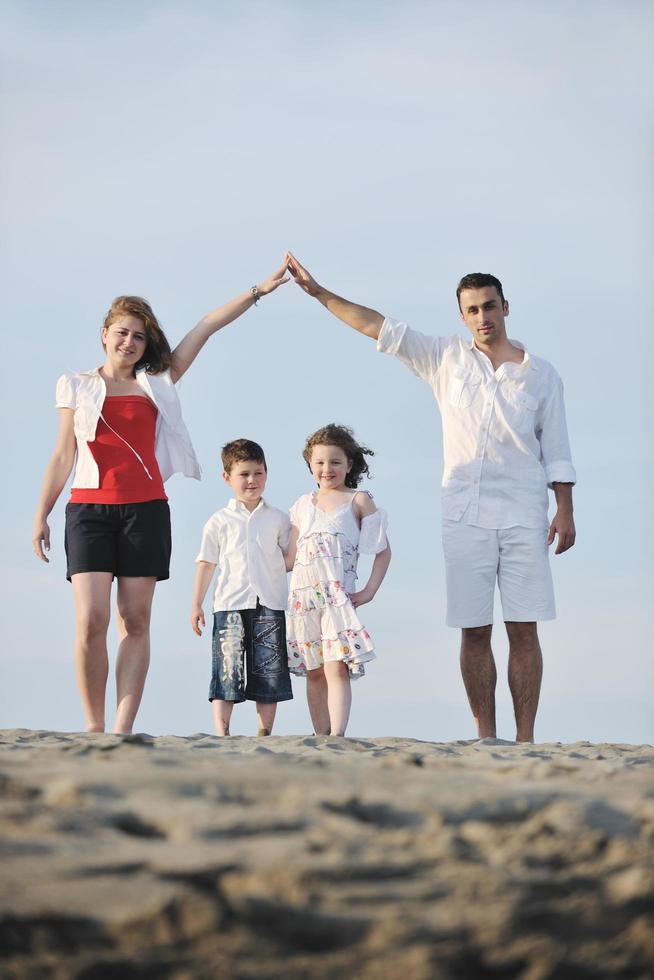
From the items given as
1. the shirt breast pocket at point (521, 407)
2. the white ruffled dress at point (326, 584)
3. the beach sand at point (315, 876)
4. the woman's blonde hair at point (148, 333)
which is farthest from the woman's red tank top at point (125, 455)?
the beach sand at point (315, 876)

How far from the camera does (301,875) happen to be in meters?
2.11

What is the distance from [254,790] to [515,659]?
12.3 ft

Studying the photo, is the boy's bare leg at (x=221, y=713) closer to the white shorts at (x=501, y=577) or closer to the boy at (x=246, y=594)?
the boy at (x=246, y=594)

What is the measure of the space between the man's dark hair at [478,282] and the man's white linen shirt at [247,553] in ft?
5.37

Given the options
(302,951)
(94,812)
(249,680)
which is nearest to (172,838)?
(94,812)

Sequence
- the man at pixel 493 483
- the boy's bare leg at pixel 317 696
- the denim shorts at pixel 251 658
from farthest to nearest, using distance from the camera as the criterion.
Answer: the denim shorts at pixel 251 658, the boy's bare leg at pixel 317 696, the man at pixel 493 483

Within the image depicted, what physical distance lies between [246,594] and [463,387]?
170 centimetres

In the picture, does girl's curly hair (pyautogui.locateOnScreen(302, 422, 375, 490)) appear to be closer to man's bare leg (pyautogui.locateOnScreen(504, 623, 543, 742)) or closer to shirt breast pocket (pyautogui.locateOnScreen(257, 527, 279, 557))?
shirt breast pocket (pyautogui.locateOnScreen(257, 527, 279, 557))

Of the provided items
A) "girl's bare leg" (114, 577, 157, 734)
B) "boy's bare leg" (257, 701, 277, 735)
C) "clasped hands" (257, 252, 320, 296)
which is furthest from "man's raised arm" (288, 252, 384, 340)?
"boy's bare leg" (257, 701, 277, 735)

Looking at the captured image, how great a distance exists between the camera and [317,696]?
637cm

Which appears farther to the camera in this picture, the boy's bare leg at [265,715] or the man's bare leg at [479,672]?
the boy's bare leg at [265,715]

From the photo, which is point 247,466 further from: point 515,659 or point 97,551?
point 515,659

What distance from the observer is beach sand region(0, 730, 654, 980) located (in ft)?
6.70

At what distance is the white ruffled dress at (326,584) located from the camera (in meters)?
6.12
